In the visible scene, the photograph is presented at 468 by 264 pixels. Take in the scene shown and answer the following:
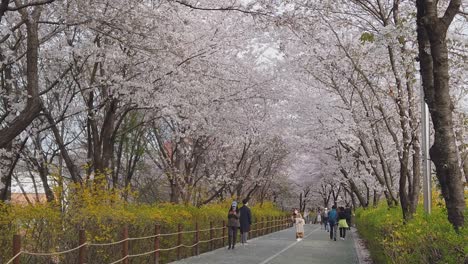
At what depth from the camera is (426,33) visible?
691 cm

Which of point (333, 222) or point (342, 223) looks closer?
point (333, 222)

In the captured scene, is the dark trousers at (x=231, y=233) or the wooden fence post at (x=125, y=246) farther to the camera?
the dark trousers at (x=231, y=233)

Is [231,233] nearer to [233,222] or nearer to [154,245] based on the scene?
[233,222]

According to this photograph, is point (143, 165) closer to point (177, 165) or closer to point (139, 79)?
point (177, 165)

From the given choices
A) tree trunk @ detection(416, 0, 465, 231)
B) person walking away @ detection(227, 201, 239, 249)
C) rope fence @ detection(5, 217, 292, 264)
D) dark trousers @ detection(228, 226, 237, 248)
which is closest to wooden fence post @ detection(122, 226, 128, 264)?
rope fence @ detection(5, 217, 292, 264)

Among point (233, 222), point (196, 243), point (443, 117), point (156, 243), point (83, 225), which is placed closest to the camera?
point (443, 117)

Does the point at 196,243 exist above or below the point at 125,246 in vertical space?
below

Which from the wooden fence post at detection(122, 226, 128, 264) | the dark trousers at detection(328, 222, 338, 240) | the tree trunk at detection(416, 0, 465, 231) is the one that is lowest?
the dark trousers at detection(328, 222, 338, 240)

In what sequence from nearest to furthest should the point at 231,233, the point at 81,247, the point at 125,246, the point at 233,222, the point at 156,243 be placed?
the point at 81,247, the point at 125,246, the point at 156,243, the point at 233,222, the point at 231,233

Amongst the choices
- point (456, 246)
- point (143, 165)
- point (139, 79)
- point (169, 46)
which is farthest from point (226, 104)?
point (456, 246)

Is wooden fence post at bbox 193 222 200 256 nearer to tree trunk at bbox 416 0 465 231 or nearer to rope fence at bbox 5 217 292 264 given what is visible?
rope fence at bbox 5 217 292 264

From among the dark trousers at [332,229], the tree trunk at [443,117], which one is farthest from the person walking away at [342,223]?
the tree trunk at [443,117]

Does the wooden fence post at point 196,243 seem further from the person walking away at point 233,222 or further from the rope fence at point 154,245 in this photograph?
the person walking away at point 233,222

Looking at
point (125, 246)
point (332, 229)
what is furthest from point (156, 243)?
point (332, 229)
